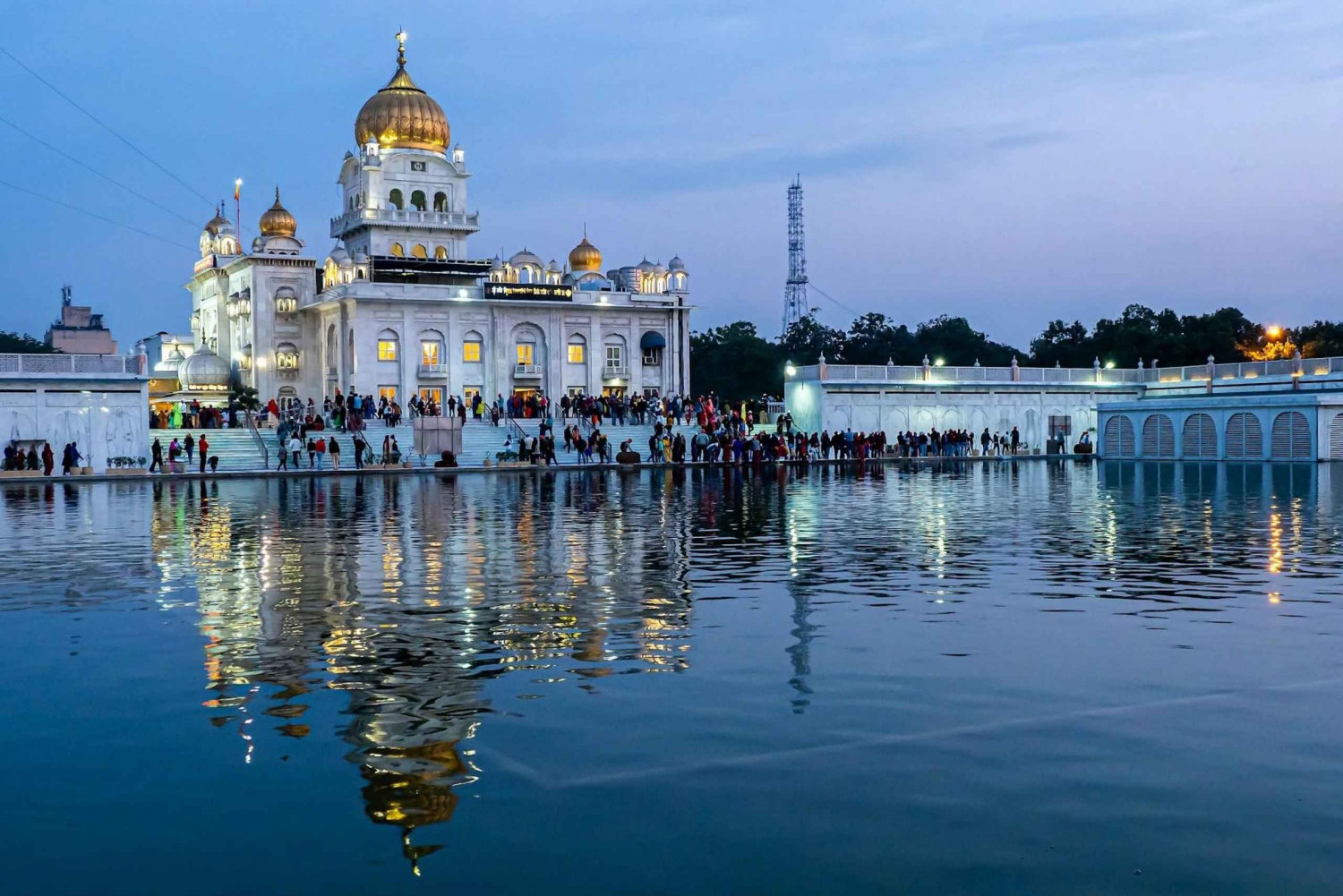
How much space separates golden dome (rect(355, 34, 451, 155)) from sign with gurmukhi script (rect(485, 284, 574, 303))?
36.1ft

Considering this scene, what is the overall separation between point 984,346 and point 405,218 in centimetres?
4270

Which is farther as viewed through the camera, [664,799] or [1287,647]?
[1287,647]

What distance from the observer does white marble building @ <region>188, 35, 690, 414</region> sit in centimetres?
7031

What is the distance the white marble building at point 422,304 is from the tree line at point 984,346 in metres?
10.2

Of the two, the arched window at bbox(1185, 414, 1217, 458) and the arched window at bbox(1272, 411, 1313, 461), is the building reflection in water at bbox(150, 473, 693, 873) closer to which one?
the arched window at bbox(1272, 411, 1313, 461)

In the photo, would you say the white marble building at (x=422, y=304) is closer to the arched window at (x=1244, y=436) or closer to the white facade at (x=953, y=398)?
the white facade at (x=953, y=398)

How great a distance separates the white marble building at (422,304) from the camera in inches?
2768

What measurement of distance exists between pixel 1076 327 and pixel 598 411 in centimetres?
4746

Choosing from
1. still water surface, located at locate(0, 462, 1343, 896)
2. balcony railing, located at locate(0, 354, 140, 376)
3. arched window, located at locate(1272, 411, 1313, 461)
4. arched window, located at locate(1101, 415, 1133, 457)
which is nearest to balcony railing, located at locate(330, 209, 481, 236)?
balcony railing, located at locate(0, 354, 140, 376)

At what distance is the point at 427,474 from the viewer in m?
46.7

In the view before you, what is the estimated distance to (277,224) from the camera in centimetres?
7875

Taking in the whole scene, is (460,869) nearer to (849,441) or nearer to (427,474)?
(427,474)

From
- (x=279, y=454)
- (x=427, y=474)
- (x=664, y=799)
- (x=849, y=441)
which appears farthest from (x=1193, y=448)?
(x=664, y=799)

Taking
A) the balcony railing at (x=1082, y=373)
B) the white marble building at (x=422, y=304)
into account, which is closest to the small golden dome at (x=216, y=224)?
the white marble building at (x=422, y=304)
